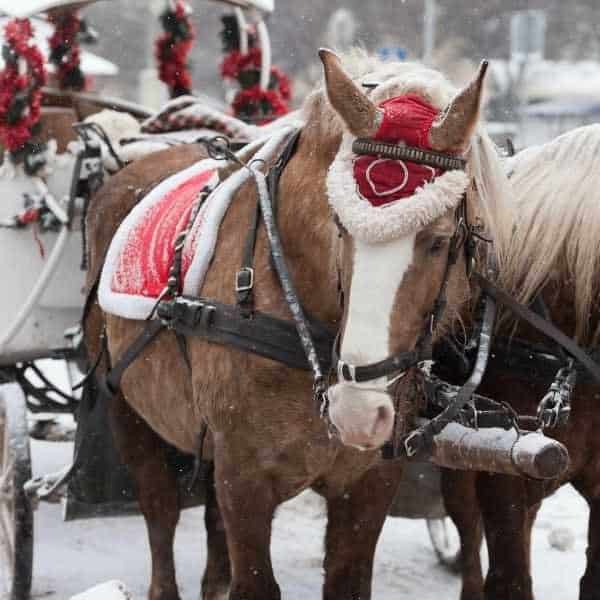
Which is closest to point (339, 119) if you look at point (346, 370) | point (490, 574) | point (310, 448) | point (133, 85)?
point (346, 370)

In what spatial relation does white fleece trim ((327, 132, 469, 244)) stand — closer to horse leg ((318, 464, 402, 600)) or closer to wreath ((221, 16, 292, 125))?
horse leg ((318, 464, 402, 600))

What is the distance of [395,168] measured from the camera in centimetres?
282

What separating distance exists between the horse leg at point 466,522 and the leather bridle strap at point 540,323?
879mm

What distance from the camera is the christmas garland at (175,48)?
6250mm

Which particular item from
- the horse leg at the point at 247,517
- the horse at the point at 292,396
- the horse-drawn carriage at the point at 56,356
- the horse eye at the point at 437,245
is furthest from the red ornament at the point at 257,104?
the horse eye at the point at 437,245

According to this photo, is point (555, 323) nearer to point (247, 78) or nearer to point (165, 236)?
point (165, 236)

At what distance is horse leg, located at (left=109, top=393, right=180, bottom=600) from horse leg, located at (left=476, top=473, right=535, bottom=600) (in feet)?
4.66

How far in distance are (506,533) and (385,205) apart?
50.1 inches

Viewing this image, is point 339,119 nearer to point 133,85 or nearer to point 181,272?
point 181,272

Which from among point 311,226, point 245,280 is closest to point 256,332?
point 245,280

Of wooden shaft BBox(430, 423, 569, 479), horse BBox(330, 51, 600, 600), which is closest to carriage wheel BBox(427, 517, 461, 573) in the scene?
horse BBox(330, 51, 600, 600)

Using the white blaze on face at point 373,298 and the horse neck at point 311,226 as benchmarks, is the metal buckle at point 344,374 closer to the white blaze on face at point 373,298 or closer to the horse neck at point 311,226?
the white blaze on face at point 373,298

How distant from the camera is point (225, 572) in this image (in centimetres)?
474

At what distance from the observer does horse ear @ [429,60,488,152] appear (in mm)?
2799
